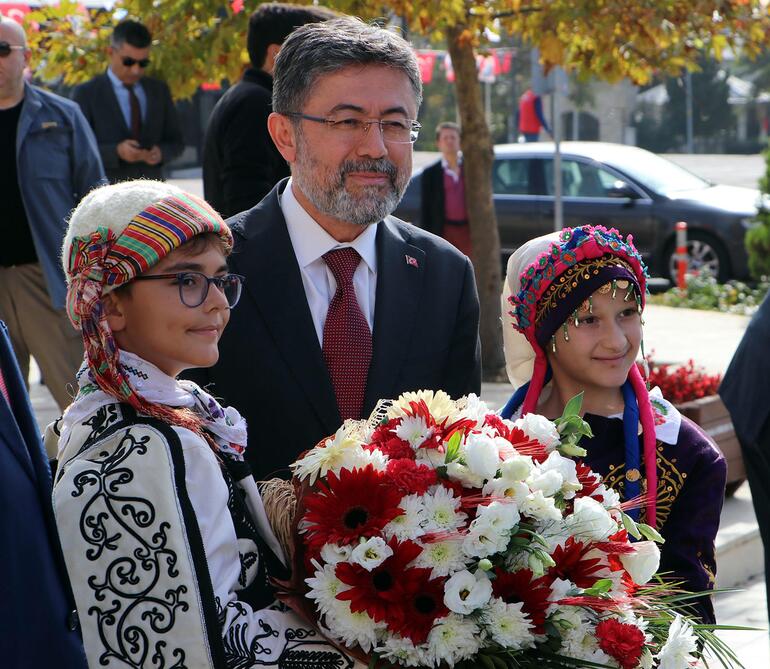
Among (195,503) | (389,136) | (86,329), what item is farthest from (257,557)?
(389,136)

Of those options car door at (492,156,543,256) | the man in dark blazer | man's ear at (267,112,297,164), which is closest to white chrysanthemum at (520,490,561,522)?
man's ear at (267,112,297,164)

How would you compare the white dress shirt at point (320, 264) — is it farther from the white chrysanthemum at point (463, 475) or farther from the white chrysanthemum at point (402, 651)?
the white chrysanthemum at point (402, 651)

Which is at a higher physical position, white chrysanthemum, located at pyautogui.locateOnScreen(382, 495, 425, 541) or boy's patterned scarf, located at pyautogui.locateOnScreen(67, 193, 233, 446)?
boy's patterned scarf, located at pyautogui.locateOnScreen(67, 193, 233, 446)

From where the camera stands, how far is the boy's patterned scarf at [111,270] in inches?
91.2

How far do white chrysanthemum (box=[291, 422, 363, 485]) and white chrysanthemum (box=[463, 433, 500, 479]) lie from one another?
0.20 metres

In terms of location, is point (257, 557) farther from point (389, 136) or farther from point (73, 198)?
point (73, 198)

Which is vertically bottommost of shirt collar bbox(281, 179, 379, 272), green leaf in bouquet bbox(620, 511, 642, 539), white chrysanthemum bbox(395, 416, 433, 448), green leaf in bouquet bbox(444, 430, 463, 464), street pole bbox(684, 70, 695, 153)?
street pole bbox(684, 70, 695, 153)

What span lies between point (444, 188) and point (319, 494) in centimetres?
989

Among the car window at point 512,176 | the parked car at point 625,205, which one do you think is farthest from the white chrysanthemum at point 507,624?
the car window at point 512,176

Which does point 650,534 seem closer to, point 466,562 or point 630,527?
point 630,527

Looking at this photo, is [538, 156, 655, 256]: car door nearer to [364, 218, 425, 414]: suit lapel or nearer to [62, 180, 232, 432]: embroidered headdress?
[364, 218, 425, 414]: suit lapel

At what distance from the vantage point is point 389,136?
3.16m

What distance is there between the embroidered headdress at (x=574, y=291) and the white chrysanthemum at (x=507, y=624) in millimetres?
993

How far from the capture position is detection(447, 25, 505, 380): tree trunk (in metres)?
9.72
